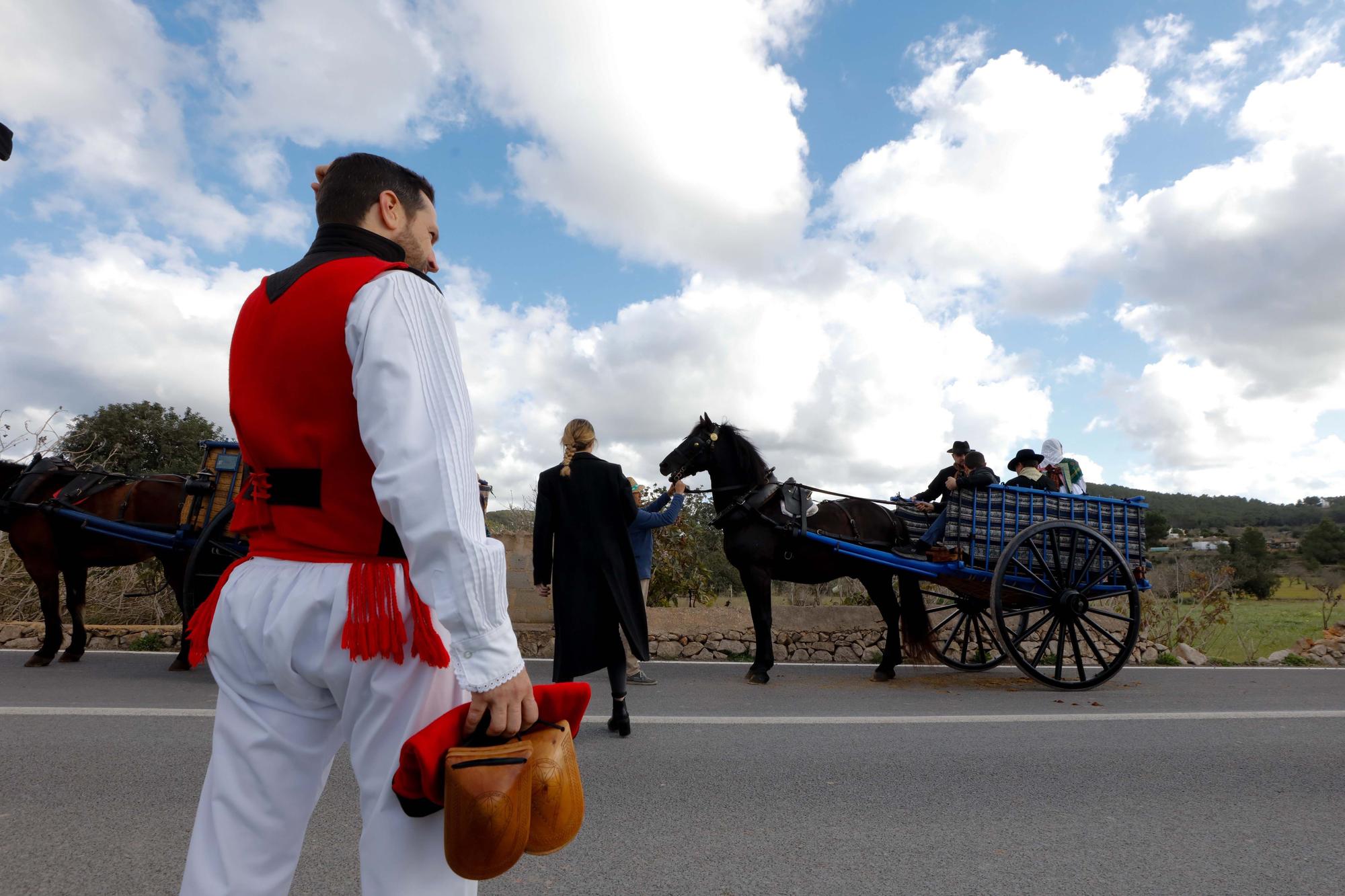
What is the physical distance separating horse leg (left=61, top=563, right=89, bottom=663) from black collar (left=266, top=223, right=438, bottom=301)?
7.68 meters

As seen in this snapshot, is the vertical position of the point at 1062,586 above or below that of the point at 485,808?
above

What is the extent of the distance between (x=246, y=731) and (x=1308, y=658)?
11.8 m

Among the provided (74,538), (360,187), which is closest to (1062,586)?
(360,187)

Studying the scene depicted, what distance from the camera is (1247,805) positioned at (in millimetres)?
3908

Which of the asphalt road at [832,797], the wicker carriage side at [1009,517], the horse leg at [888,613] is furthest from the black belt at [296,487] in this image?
the horse leg at [888,613]

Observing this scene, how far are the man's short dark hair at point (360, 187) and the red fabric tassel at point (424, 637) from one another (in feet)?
2.68

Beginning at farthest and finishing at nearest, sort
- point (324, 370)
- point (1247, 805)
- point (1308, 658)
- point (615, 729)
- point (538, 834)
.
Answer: point (1308, 658)
point (615, 729)
point (1247, 805)
point (324, 370)
point (538, 834)

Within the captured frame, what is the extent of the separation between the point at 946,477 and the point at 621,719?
5965 millimetres

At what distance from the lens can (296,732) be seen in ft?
5.16

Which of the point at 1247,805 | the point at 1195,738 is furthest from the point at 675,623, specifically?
the point at 1247,805

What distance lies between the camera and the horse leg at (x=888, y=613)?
788cm

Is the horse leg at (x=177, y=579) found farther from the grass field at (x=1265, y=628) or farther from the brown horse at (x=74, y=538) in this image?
the grass field at (x=1265, y=628)

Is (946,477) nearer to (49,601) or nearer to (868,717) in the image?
(868,717)

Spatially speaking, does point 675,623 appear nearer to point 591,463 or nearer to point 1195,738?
point 591,463
